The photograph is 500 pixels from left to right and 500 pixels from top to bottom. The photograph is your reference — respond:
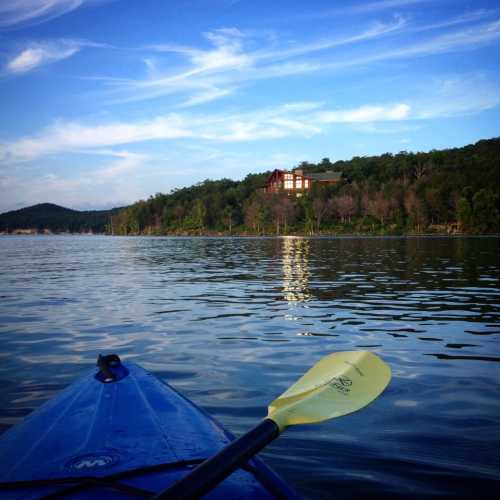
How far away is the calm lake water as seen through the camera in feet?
12.3

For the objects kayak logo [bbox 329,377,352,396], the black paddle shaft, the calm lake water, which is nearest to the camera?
the black paddle shaft

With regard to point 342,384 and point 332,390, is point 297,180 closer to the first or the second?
point 342,384

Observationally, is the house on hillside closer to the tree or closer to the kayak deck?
the tree

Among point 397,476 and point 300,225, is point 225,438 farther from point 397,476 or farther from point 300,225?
point 300,225

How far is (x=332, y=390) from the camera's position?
10.8ft

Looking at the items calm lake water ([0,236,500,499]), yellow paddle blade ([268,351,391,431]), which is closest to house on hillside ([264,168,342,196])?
calm lake water ([0,236,500,499])

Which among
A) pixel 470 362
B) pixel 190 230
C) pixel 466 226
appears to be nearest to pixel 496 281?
pixel 470 362

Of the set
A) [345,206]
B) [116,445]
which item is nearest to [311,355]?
[116,445]

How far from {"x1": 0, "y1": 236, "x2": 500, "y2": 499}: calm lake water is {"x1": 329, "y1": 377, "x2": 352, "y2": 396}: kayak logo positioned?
27.5 inches

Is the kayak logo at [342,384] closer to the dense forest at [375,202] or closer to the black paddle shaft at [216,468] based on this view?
the black paddle shaft at [216,468]

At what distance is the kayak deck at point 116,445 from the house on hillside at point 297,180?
10772 centimetres

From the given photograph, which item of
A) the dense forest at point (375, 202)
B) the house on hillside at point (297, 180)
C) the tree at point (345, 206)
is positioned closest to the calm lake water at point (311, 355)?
the dense forest at point (375, 202)

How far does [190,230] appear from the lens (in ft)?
429

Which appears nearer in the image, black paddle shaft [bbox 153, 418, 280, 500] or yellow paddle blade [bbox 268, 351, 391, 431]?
black paddle shaft [bbox 153, 418, 280, 500]
